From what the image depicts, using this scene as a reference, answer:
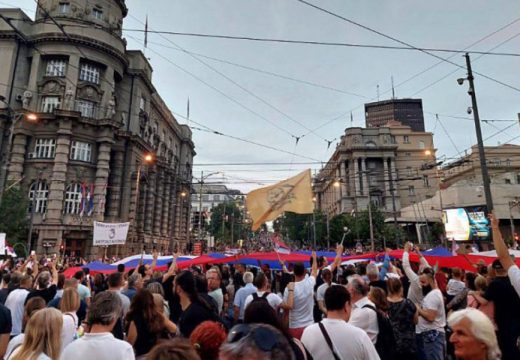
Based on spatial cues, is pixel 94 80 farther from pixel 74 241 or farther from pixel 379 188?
pixel 379 188

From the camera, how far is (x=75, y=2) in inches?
1479

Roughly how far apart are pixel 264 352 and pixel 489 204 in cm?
1241

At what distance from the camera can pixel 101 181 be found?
3481 cm

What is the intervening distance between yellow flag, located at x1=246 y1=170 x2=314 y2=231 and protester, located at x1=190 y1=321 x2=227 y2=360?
6.80 m

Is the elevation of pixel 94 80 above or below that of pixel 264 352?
above

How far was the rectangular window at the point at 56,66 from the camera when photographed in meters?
35.6

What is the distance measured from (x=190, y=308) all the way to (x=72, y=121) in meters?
36.1

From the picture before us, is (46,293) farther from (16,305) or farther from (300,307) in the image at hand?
(300,307)

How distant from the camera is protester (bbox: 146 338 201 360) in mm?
1697

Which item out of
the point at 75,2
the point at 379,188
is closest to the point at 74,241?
the point at 75,2

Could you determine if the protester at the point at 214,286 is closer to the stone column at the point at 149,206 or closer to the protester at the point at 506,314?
the protester at the point at 506,314

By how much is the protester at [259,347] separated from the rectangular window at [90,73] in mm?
40990

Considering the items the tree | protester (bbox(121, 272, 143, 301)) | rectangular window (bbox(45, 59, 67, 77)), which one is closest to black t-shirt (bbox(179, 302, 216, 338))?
protester (bbox(121, 272, 143, 301))

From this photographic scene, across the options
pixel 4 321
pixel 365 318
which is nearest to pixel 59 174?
pixel 4 321
